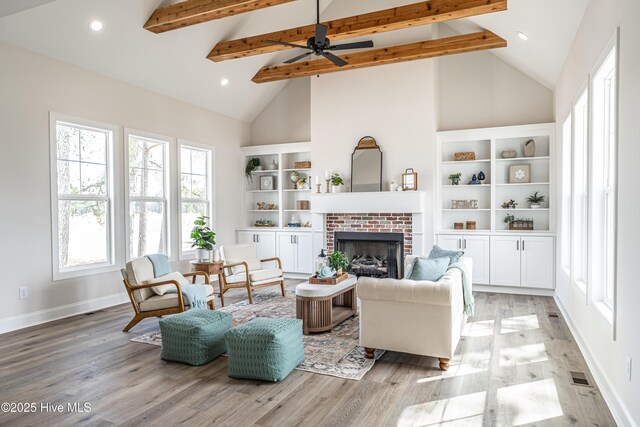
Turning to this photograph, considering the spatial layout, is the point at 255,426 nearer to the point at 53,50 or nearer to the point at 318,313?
the point at 318,313

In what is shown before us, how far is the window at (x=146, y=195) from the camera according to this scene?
249 inches

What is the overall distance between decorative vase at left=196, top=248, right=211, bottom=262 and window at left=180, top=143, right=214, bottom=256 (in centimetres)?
95

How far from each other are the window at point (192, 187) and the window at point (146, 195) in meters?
0.37

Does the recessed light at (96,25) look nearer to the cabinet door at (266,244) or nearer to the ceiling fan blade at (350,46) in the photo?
the ceiling fan blade at (350,46)

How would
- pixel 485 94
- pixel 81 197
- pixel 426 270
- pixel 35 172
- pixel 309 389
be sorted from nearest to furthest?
pixel 309 389
pixel 426 270
pixel 35 172
pixel 81 197
pixel 485 94

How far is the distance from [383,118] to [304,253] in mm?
2782

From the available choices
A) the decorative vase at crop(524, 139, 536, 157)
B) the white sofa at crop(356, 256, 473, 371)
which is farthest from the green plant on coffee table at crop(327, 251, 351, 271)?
the decorative vase at crop(524, 139, 536, 157)

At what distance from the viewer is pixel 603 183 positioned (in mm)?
3607

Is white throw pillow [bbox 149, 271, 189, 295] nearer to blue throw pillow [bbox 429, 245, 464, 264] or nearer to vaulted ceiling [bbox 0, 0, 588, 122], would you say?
vaulted ceiling [bbox 0, 0, 588, 122]

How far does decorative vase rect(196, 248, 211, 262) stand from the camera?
629cm

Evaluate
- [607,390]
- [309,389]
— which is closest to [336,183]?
A: [309,389]

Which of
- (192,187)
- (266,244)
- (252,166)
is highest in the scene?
(252,166)

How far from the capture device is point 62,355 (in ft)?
13.0

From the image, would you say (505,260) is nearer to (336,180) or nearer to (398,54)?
(336,180)
